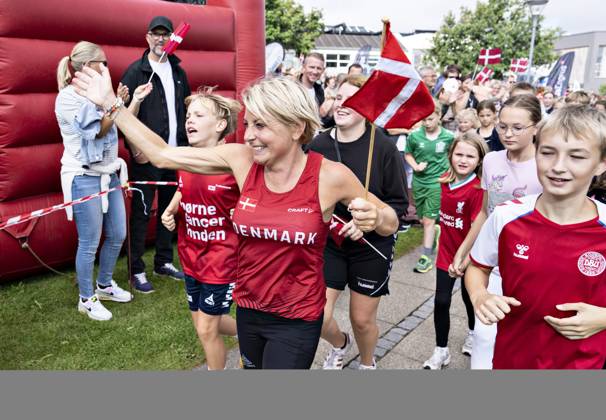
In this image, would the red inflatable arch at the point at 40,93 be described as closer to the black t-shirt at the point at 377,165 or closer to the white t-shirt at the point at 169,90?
the white t-shirt at the point at 169,90

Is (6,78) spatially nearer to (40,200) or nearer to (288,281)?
(40,200)

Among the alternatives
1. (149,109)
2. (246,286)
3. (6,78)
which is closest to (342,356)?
(246,286)

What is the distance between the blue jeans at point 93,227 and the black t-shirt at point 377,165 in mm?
2094

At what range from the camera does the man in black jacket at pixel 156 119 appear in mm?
4949

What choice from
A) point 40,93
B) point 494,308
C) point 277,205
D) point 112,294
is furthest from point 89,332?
point 494,308

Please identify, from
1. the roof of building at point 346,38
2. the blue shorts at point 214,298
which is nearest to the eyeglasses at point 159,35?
the blue shorts at point 214,298

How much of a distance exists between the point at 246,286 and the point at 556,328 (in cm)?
132

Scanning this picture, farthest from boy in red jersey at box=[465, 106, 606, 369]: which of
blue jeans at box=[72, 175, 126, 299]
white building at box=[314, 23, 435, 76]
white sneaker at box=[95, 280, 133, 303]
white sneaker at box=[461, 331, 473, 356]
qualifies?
white building at box=[314, 23, 435, 76]

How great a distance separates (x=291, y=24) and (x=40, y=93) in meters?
38.0

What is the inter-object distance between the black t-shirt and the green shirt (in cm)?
298

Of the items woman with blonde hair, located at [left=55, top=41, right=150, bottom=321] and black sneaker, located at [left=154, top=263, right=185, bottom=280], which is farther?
black sneaker, located at [left=154, top=263, right=185, bottom=280]

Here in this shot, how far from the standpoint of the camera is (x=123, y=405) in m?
0.79

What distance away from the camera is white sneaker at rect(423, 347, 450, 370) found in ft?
12.4

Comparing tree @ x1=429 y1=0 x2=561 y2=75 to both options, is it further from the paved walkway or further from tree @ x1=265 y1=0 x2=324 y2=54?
the paved walkway
